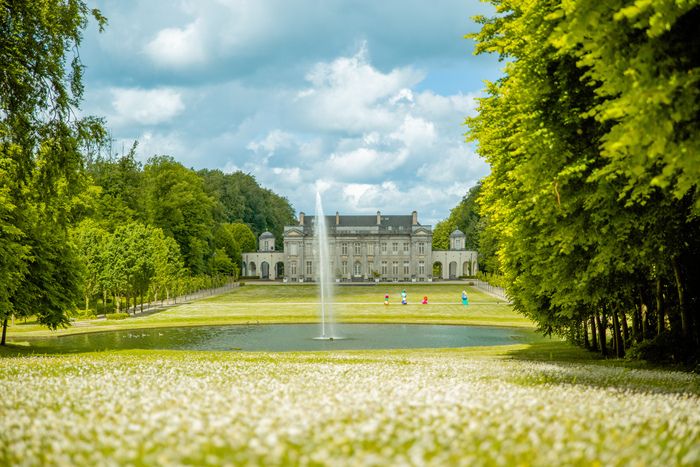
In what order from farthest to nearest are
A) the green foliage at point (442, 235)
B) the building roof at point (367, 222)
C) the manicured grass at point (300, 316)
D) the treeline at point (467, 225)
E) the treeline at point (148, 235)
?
the green foliage at point (442, 235), the building roof at point (367, 222), the treeline at point (467, 225), the treeline at point (148, 235), the manicured grass at point (300, 316)

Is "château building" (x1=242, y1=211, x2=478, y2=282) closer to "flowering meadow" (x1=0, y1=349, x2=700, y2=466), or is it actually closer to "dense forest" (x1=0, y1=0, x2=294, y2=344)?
"dense forest" (x1=0, y1=0, x2=294, y2=344)

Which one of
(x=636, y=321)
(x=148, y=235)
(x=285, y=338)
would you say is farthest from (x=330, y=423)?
(x=148, y=235)

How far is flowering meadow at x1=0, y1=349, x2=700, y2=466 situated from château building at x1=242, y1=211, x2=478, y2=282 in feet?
390

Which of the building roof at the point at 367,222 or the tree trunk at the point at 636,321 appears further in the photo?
the building roof at the point at 367,222

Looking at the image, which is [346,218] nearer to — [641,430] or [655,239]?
[655,239]

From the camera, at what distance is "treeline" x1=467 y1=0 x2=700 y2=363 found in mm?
8211

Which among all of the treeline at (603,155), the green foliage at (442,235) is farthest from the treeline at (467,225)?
the treeline at (603,155)

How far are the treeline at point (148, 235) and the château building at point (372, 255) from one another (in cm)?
950

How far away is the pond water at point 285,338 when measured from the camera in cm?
3412

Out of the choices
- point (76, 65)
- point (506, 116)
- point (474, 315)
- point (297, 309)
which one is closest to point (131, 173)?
point (297, 309)

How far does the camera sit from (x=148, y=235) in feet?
201

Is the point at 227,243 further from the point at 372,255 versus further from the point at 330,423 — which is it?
the point at 330,423

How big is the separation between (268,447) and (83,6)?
1818cm

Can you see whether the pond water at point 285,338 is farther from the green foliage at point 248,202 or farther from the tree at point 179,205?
the green foliage at point 248,202
